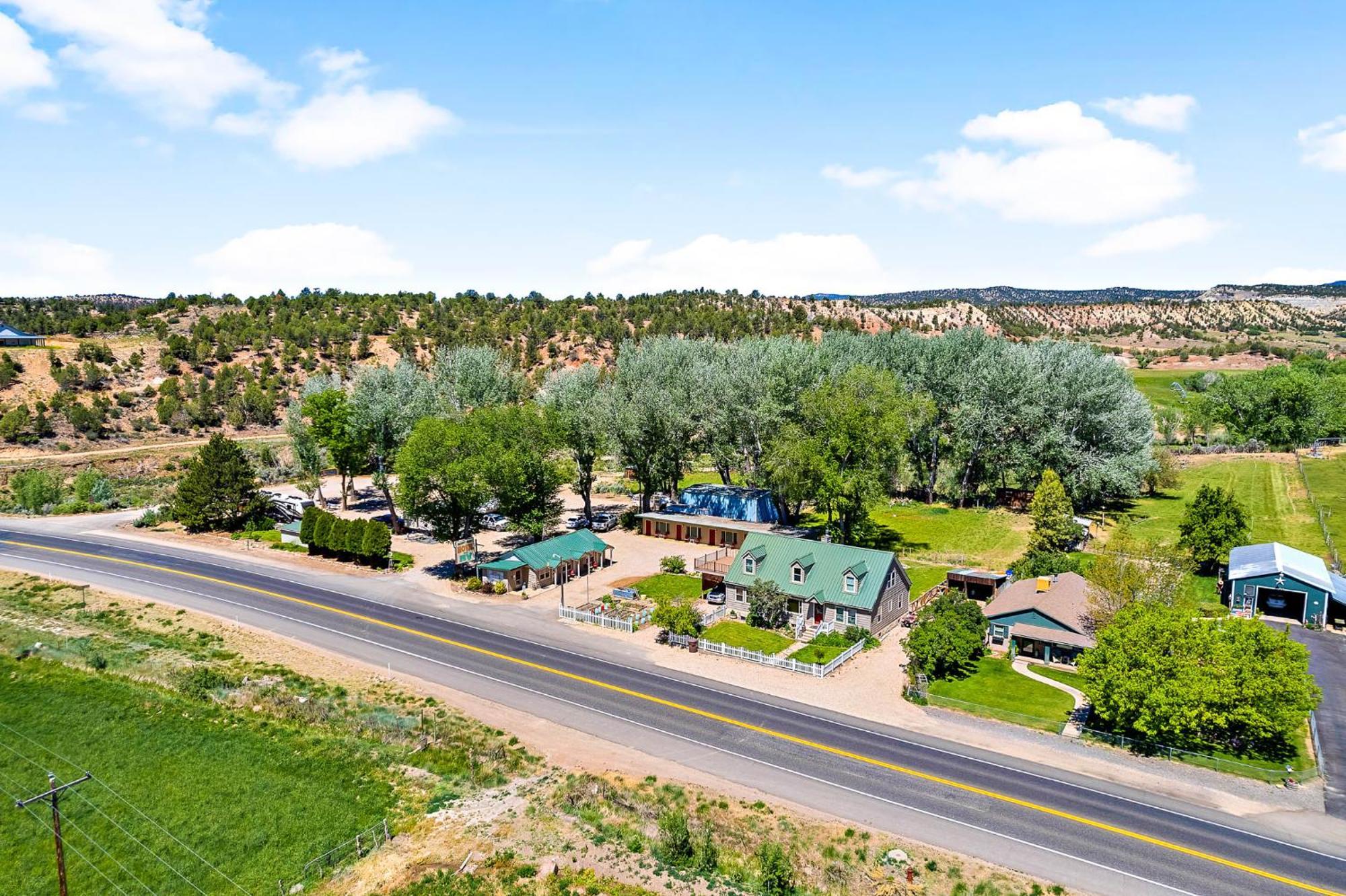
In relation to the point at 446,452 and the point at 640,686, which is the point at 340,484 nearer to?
the point at 446,452

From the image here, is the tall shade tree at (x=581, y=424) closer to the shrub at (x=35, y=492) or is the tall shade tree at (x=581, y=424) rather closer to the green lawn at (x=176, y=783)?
the green lawn at (x=176, y=783)

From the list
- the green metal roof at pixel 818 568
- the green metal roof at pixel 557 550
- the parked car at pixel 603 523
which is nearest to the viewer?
the green metal roof at pixel 818 568

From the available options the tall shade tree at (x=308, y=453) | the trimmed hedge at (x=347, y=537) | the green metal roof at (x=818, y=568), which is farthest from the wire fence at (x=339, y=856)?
the tall shade tree at (x=308, y=453)

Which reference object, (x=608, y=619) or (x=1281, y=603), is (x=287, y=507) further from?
(x=1281, y=603)

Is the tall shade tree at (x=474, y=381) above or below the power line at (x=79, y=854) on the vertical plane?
above

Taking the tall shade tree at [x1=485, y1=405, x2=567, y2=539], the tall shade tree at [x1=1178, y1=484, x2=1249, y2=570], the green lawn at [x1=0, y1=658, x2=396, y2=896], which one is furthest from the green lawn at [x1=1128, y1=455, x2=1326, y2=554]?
the green lawn at [x1=0, y1=658, x2=396, y2=896]

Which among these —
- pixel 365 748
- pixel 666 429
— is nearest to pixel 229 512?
pixel 666 429
